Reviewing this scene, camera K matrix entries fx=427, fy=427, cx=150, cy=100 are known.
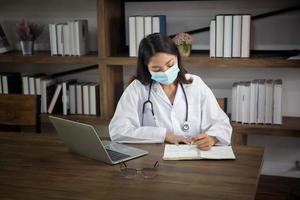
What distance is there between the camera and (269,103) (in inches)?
109

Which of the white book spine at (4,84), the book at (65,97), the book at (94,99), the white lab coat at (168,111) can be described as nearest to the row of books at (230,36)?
the white lab coat at (168,111)

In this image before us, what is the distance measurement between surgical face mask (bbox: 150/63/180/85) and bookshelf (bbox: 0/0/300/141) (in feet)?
2.33

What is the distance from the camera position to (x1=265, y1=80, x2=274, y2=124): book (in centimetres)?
276

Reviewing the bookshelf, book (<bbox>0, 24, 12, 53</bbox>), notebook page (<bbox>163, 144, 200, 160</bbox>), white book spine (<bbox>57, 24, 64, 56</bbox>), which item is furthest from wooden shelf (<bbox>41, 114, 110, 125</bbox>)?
notebook page (<bbox>163, 144, 200, 160</bbox>)

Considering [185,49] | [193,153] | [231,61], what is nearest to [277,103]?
[231,61]

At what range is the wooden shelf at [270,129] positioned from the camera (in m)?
2.73

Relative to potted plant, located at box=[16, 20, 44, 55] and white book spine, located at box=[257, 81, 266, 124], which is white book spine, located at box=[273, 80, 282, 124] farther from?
potted plant, located at box=[16, 20, 44, 55]

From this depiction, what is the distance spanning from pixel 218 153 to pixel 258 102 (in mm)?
1147

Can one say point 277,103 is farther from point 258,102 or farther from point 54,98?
point 54,98

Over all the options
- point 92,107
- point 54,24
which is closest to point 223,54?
point 92,107

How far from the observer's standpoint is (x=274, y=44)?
115 inches

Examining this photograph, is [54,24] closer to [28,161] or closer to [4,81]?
[4,81]

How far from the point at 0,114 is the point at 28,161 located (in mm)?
768

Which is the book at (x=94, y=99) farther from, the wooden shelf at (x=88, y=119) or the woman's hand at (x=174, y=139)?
the woman's hand at (x=174, y=139)
